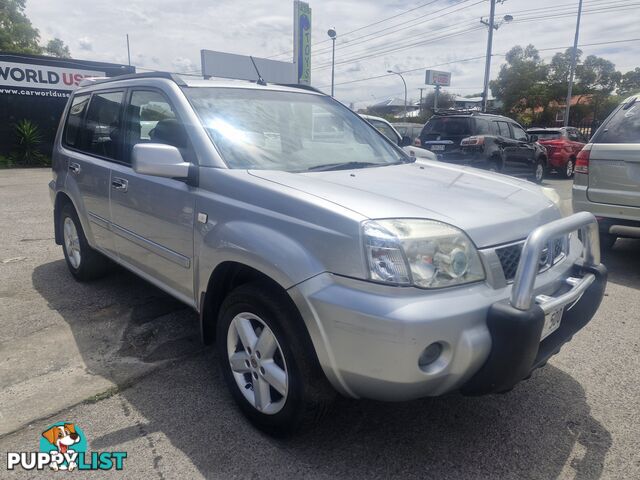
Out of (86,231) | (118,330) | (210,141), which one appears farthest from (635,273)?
(86,231)

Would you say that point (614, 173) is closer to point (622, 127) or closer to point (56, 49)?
point (622, 127)

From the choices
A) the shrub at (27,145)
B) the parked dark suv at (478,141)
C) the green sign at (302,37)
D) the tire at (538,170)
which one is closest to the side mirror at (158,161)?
the parked dark suv at (478,141)

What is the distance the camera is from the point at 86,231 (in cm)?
418

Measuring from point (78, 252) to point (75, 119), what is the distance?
1.19 meters

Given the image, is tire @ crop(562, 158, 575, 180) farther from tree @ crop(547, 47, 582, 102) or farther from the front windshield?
tree @ crop(547, 47, 582, 102)

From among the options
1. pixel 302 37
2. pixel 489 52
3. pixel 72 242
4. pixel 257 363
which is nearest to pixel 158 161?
pixel 257 363

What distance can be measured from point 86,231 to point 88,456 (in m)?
2.32

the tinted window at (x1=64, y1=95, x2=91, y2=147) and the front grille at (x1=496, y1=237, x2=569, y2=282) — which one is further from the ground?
the tinted window at (x1=64, y1=95, x2=91, y2=147)

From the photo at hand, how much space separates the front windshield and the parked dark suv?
7803 millimetres

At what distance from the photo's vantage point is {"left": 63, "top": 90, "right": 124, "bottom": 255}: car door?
373 centimetres

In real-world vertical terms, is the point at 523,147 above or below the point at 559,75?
below

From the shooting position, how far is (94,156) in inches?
156

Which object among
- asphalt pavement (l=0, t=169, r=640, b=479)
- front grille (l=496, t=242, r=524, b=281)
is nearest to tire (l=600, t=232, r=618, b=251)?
asphalt pavement (l=0, t=169, r=640, b=479)

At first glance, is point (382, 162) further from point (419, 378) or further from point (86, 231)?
point (86, 231)
